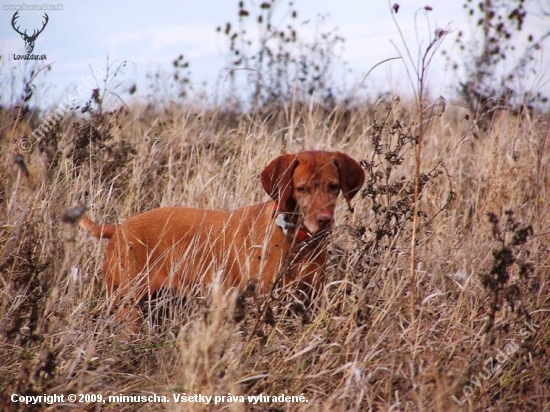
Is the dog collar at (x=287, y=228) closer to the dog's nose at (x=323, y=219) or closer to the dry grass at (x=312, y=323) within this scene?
the dog's nose at (x=323, y=219)

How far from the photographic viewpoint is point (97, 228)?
411cm

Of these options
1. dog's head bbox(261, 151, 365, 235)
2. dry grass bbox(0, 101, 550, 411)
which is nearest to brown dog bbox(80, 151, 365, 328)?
dog's head bbox(261, 151, 365, 235)

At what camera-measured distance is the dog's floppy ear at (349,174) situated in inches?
151

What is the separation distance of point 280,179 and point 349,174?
436 mm

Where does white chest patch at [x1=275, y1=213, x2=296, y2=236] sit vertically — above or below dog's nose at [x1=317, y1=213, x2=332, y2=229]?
below

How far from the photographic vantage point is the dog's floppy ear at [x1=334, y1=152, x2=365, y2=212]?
384 centimetres

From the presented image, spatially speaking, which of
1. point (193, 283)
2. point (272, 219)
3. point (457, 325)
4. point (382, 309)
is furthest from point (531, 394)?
point (193, 283)

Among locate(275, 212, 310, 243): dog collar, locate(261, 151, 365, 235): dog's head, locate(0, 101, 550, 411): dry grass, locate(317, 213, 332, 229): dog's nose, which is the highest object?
locate(261, 151, 365, 235): dog's head

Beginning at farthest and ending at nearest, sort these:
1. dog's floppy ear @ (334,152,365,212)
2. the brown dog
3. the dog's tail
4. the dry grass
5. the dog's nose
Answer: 1. the dog's tail
2. dog's floppy ear @ (334,152,365,212)
3. the brown dog
4. the dog's nose
5. the dry grass

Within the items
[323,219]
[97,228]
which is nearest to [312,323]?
[323,219]

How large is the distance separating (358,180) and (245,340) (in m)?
1.30

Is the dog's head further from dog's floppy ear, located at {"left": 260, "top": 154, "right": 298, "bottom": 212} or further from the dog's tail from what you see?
the dog's tail

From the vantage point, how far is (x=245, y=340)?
3.10m

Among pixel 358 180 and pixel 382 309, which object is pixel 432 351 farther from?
pixel 358 180
